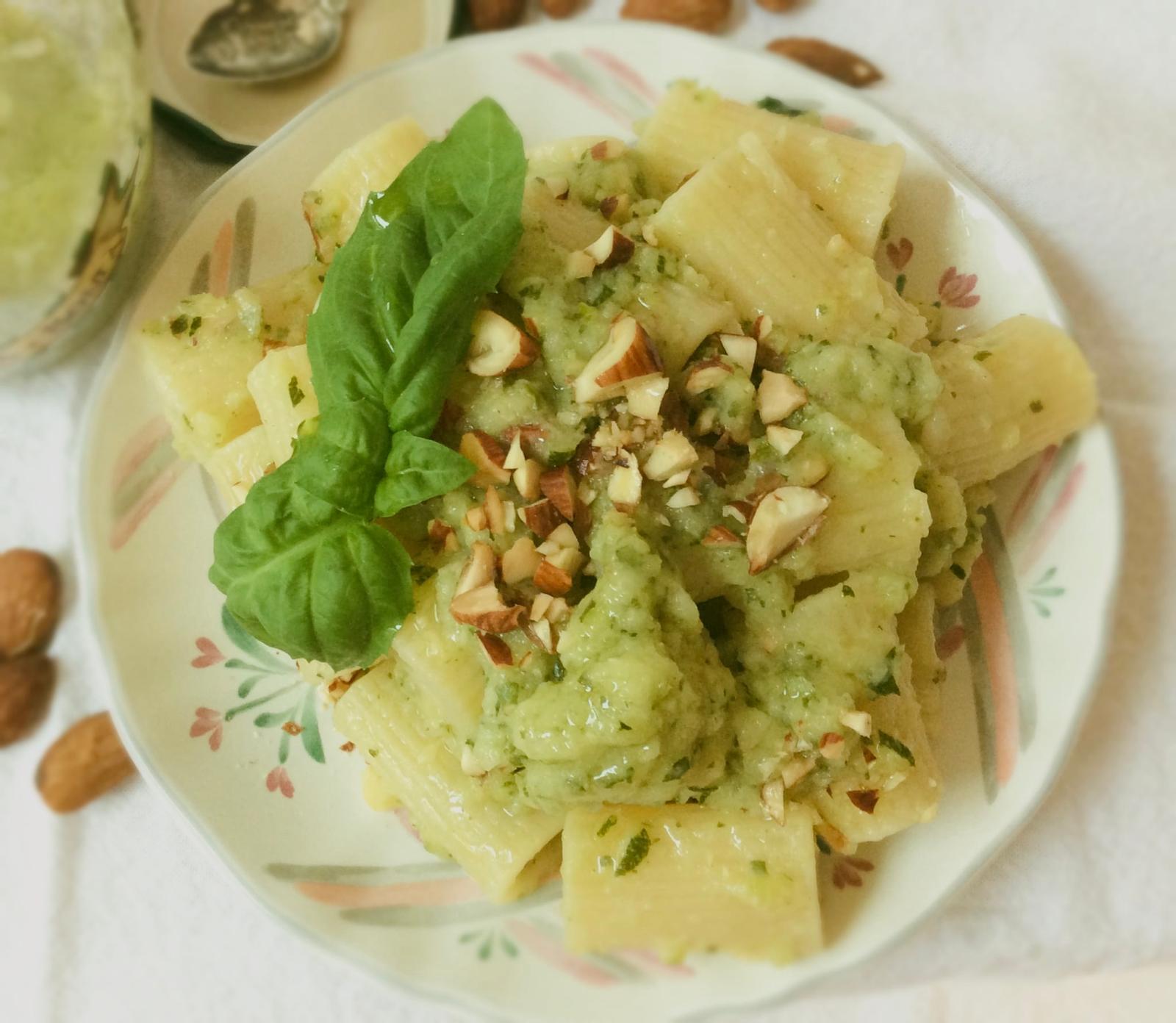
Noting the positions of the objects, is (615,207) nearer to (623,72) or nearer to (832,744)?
(623,72)

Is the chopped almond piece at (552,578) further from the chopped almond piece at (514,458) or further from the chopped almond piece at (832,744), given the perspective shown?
the chopped almond piece at (832,744)

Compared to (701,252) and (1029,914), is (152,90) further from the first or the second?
(1029,914)

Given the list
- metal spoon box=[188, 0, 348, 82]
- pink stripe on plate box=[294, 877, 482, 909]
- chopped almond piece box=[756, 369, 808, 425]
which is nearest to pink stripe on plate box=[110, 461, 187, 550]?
pink stripe on plate box=[294, 877, 482, 909]

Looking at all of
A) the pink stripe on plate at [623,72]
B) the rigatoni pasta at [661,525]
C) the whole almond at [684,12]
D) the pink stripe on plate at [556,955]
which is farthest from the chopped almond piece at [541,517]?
the whole almond at [684,12]

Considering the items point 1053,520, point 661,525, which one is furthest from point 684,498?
point 1053,520

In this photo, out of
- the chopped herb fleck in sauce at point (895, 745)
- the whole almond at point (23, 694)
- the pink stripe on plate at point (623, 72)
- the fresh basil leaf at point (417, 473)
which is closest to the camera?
the fresh basil leaf at point (417, 473)
